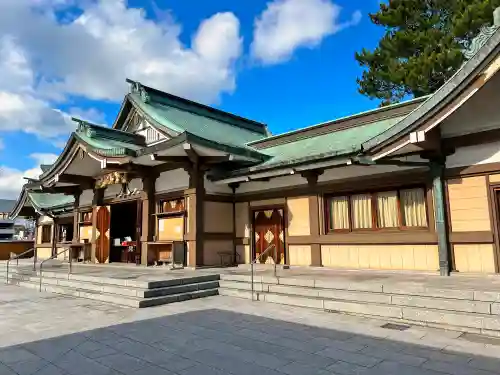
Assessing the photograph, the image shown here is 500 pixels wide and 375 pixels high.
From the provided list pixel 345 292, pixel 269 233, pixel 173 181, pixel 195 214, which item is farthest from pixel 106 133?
pixel 345 292

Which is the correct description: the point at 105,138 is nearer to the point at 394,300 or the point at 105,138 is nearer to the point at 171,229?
the point at 171,229

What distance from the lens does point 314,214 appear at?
1083 centimetres

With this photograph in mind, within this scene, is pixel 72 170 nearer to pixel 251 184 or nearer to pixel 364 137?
pixel 251 184

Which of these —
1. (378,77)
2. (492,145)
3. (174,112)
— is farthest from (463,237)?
(378,77)

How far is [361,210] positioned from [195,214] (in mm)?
4875

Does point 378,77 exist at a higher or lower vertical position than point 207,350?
higher

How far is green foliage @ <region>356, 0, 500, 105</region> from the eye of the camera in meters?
15.5

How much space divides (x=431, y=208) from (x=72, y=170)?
1314 centimetres

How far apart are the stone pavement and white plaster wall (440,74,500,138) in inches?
185

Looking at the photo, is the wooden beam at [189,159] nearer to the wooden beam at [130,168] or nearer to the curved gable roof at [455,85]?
the wooden beam at [130,168]

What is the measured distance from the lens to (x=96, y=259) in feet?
50.5

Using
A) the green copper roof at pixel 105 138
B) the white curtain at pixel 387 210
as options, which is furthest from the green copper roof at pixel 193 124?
the white curtain at pixel 387 210

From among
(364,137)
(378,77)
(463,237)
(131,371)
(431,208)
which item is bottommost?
(131,371)

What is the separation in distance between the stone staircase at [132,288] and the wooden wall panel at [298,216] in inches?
113
